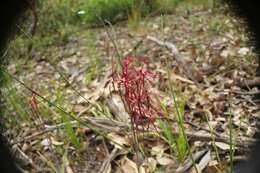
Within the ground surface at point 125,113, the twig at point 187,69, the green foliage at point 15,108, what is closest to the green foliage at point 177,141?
the ground surface at point 125,113

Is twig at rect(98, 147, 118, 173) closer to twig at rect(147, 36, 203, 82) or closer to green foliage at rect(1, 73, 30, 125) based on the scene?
green foliage at rect(1, 73, 30, 125)

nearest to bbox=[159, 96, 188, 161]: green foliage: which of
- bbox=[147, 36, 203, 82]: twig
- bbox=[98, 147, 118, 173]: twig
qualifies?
bbox=[98, 147, 118, 173]: twig

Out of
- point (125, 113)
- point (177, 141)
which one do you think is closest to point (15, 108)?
point (125, 113)

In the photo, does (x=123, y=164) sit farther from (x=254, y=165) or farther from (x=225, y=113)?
(x=254, y=165)

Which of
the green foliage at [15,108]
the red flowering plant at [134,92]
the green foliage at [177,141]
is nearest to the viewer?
the red flowering plant at [134,92]

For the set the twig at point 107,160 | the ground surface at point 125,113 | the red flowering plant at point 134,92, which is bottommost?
the twig at point 107,160

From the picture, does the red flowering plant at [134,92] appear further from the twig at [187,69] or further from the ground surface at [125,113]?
the twig at [187,69]

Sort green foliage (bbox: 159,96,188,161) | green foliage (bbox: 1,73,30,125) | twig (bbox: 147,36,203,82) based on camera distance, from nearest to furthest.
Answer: green foliage (bbox: 159,96,188,161) < green foliage (bbox: 1,73,30,125) < twig (bbox: 147,36,203,82)

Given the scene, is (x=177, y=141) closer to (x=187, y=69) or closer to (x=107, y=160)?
(x=107, y=160)

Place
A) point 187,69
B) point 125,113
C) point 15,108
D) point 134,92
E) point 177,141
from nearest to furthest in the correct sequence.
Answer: point 134,92, point 177,141, point 125,113, point 15,108, point 187,69

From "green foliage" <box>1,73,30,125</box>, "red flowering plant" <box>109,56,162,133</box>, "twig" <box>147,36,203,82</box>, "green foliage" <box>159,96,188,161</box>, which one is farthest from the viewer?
"twig" <box>147,36,203,82</box>

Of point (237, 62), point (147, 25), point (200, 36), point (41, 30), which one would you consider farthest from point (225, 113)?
point (41, 30)

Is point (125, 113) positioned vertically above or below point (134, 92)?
below
